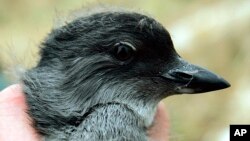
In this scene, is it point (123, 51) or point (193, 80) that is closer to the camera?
point (123, 51)

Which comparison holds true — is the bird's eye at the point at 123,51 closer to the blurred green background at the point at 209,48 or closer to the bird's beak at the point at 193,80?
the bird's beak at the point at 193,80

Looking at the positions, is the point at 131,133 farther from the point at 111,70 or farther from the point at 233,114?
the point at 233,114

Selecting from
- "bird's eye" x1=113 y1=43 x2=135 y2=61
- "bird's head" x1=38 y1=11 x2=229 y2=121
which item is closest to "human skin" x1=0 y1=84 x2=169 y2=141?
"bird's head" x1=38 y1=11 x2=229 y2=121

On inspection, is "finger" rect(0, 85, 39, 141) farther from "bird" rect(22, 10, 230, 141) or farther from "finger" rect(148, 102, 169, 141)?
"finger" rect(148, 102, 169, 141)

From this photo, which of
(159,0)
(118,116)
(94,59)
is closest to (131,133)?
(118,116)

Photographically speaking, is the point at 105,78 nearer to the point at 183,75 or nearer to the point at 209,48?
the point at 183,75

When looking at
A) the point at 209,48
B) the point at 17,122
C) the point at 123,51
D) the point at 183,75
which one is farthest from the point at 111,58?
the point at 209,48

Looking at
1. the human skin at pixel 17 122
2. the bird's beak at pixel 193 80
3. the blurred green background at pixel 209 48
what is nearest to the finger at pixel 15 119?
the human skin at pixel 17 122
